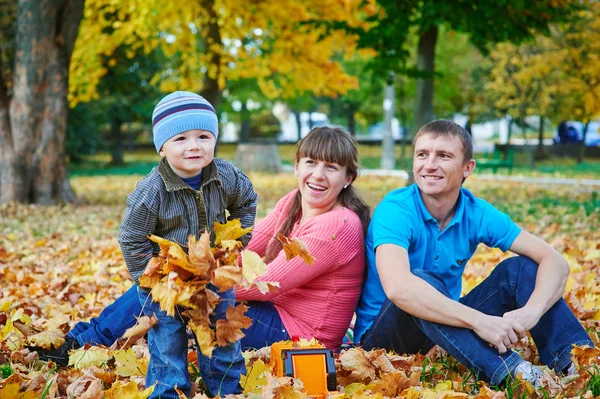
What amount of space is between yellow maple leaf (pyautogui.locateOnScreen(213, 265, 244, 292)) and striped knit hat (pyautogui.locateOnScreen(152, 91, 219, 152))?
548 mm

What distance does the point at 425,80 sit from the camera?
40.5ft

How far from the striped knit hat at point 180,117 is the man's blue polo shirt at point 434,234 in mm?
1028

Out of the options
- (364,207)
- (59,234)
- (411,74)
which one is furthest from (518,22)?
(364,207)

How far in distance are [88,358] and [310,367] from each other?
3.65 feet

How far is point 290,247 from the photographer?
7.94 feet

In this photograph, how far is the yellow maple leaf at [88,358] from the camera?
3.09 metres

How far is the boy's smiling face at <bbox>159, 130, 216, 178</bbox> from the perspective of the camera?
97.0 inches

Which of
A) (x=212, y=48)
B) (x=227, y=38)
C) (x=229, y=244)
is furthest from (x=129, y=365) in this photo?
(x=227, y=38)

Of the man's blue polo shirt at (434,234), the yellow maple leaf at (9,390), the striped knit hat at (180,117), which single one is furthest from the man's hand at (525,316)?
the yellow maple leaf at (9,390)

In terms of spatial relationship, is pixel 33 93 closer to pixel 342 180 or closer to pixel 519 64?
pixel 342 180

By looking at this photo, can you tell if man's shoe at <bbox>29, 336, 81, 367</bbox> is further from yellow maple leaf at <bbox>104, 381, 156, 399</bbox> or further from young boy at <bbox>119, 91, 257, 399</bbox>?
young boy at <bbox>119, 91, 257, 399</bbox>

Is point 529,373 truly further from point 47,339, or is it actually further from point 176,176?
point 47,339

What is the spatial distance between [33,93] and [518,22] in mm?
8018

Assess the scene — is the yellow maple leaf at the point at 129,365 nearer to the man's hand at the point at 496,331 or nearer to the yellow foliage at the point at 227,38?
the man's hand at the point at 496,331
